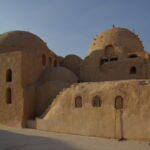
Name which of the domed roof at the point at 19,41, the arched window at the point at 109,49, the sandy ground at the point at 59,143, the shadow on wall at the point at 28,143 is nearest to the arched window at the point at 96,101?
the sandy ground at the point at 59,143

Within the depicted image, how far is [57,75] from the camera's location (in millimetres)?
20844

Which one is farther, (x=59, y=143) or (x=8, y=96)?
(x=8, y=96)

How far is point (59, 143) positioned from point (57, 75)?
9497 mm

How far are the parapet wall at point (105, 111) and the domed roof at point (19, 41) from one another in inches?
325

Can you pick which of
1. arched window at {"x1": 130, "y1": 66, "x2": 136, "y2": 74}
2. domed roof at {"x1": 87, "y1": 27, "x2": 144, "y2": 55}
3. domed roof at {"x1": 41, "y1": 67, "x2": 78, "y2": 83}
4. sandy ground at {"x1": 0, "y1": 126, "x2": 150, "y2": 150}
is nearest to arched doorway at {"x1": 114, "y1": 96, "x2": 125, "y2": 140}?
sandy ground at {"x1": 0, "y1": 126, "x2": 150, "y2": 150}

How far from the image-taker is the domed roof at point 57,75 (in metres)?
20.4

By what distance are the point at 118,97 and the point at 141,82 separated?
1496 millimetres

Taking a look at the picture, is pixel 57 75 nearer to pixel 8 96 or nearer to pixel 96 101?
pixel 8 96

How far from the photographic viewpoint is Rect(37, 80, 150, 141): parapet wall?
1245 cm

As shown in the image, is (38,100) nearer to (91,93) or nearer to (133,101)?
(91,93)

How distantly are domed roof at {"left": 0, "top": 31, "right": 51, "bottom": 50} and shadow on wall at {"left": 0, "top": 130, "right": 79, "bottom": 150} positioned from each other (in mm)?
10159

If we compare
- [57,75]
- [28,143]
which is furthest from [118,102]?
[57,75]

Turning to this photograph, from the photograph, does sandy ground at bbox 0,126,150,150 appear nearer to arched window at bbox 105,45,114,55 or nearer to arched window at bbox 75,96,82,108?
arched window at bbox 75,96,82,108

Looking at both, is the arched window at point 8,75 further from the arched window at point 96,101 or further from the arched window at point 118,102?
the arched window at point 118,102
